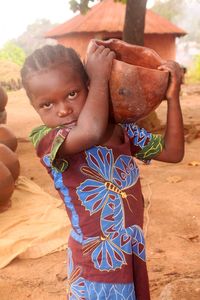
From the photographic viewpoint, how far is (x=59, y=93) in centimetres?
141

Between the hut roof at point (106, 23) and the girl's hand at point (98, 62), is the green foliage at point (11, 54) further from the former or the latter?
the girl's hand at point (98, 62)

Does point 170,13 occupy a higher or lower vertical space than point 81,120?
lower

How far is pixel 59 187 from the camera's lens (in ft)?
5.31

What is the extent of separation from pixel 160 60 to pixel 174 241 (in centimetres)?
226

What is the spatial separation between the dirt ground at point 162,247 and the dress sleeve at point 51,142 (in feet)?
3.56

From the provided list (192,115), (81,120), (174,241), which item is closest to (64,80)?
(81,120)

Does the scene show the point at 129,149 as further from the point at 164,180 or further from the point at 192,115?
the point at 192,115

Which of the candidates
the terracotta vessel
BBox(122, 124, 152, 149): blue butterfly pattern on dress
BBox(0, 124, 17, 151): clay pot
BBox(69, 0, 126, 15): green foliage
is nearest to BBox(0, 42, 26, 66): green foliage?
BBox(69, 0, 126, 15): green foliage

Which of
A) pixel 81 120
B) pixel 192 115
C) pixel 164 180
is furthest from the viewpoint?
pixel 192 115

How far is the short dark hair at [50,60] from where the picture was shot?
142 cm

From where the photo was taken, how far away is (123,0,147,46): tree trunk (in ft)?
23.6

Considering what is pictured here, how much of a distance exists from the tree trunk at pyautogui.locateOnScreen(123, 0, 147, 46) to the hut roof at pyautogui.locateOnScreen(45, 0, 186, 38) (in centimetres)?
722

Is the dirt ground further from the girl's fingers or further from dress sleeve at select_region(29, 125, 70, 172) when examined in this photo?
the girl's fingers

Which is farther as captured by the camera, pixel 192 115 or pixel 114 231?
pixel 192 115
